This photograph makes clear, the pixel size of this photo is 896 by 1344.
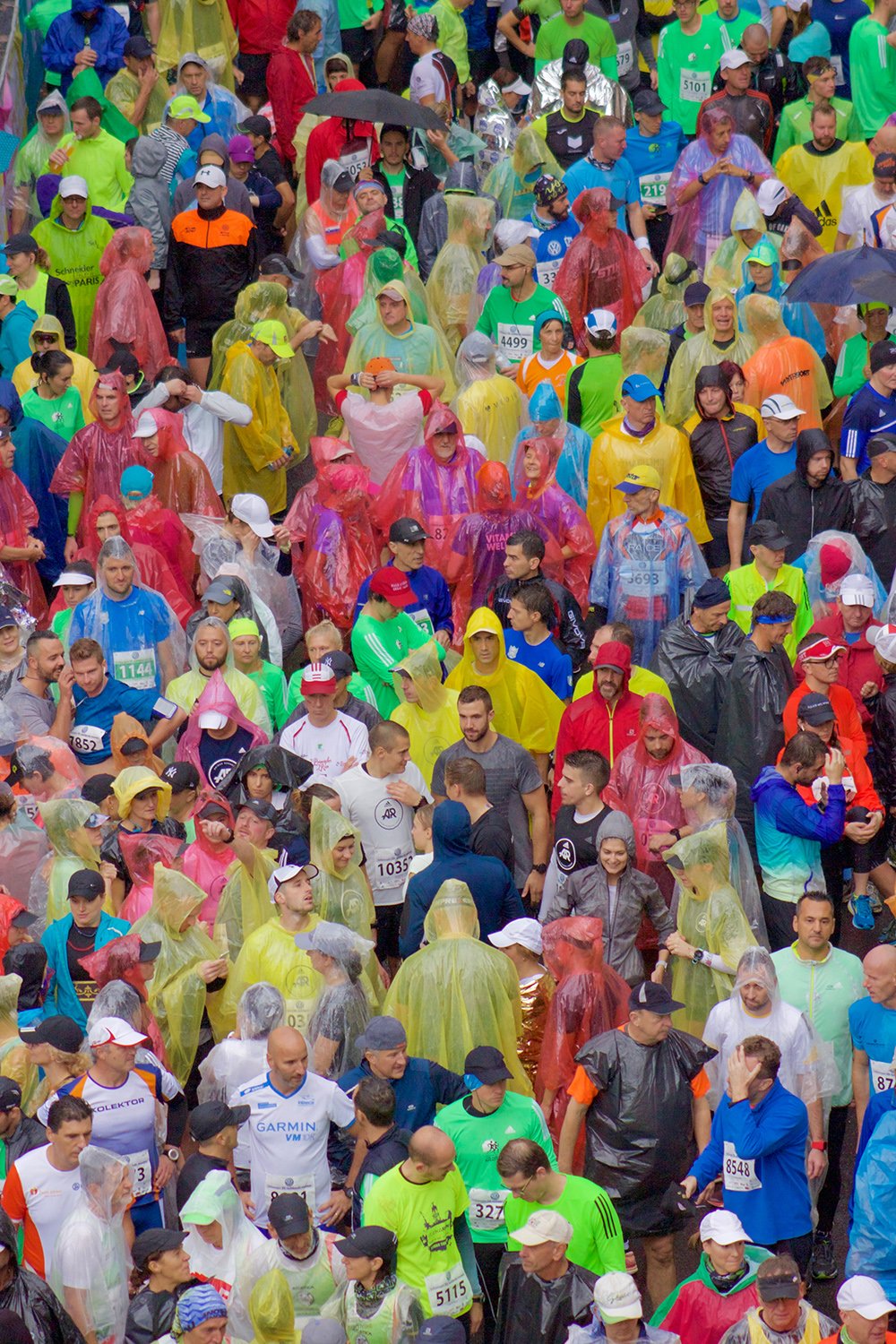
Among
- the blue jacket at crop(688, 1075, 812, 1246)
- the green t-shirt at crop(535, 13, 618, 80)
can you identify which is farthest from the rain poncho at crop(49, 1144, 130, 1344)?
the green t-shirt at crop(535, 13, 618, 80)

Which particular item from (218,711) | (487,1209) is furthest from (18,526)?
(487,1209)

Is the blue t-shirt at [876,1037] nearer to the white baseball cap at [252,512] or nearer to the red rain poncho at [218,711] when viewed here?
the red rain poncho at [218,711]

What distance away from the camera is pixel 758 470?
1236 cm

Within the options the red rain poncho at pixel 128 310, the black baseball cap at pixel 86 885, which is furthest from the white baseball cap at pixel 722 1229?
the red rain poncho at pixel 128 310

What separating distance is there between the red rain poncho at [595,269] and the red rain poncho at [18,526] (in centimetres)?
349

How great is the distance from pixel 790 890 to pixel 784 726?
2.85 feet

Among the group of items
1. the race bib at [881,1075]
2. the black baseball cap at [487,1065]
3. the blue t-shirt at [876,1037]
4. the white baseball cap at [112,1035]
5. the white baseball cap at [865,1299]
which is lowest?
the race bib at [881,1075]

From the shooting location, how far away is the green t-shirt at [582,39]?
1643 centimetres

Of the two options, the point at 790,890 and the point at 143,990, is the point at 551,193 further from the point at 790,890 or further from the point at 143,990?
the point at 143,990

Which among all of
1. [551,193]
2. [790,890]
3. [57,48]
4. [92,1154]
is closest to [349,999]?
[92,1154]

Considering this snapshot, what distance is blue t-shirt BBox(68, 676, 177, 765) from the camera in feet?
36.2

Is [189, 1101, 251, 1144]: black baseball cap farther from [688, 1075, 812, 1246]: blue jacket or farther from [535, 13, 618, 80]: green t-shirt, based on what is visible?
[535, 13, 618, 80]: green t-shirt

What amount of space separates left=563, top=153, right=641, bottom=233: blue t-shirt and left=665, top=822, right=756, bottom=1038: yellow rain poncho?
6.39 metres

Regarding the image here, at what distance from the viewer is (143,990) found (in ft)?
30.4
